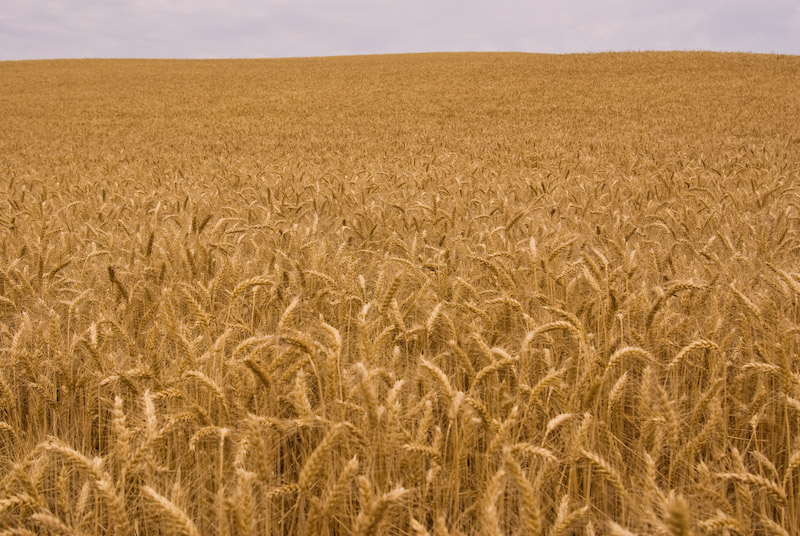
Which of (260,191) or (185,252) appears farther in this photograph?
(260,191)

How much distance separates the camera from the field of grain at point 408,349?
3.92 ft

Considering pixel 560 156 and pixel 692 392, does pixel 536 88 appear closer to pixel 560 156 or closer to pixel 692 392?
pixel 560 156

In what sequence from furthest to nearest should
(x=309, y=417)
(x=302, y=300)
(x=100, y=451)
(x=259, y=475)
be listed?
(x=302, y=300) < (x=100, y=451) < (x=309, y=417) < (x=259, y=475)

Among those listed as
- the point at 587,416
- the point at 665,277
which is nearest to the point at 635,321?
the point at 665,277

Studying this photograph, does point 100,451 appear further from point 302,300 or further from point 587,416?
point 587,416

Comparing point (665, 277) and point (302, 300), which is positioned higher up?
point (665, 277)

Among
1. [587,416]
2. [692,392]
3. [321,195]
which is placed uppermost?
[321,195]

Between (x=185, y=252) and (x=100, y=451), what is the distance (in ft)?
4.20

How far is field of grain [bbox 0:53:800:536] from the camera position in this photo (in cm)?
120

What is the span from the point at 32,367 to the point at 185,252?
1099 mm

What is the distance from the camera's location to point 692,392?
1.70 m

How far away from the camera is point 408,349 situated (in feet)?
6.89

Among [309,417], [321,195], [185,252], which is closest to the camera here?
[309,417]

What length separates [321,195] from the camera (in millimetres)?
4734
